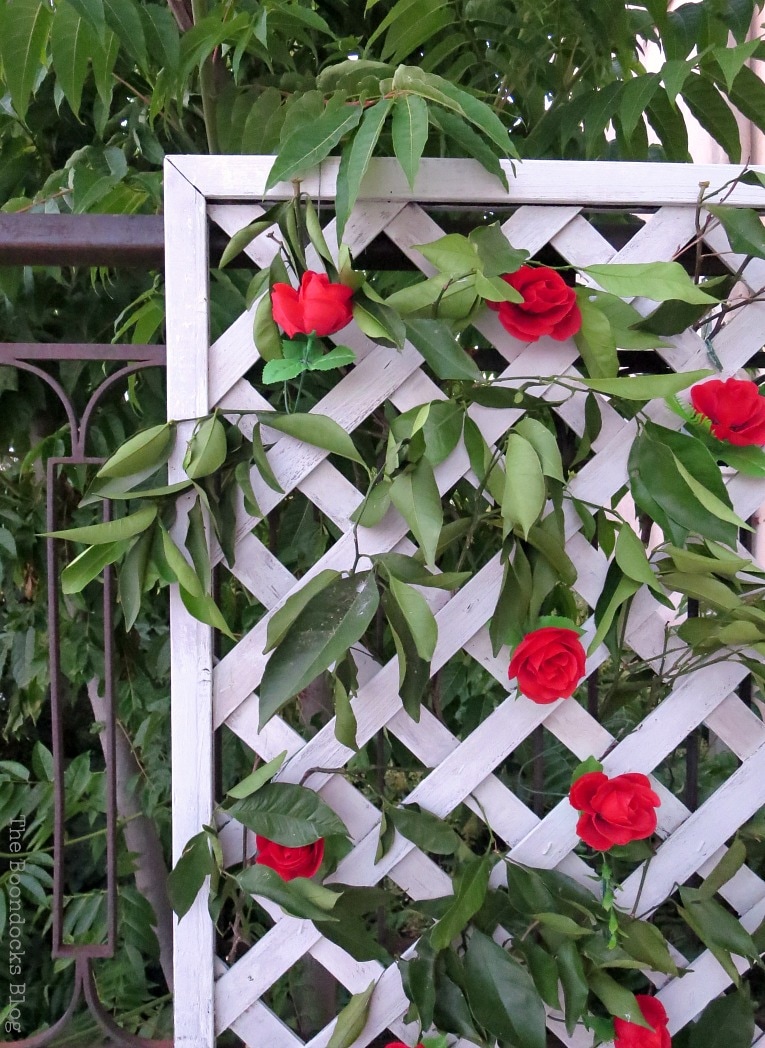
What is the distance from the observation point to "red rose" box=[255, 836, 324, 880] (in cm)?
66

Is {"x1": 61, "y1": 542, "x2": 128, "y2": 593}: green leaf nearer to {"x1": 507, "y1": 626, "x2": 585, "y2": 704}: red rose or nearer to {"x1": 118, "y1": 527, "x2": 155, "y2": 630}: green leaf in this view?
{"x1": 118, "y1": 527, "x2": 155, "y2": 630}: green leaf

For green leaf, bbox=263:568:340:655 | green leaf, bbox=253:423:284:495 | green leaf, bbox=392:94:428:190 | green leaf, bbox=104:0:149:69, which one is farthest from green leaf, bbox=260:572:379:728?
green leaf, bbox=104:0:149:69

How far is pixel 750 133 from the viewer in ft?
6.81

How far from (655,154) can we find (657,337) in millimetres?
540

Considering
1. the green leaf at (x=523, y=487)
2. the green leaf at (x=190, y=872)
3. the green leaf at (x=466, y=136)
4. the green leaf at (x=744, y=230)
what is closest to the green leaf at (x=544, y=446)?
the green leaf at (x=523, y=487)

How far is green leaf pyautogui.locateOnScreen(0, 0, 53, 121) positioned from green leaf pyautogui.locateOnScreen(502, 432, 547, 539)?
0.60 metres

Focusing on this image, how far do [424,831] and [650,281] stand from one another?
0.53m

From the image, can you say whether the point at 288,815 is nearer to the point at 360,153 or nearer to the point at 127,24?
the point at 360,153

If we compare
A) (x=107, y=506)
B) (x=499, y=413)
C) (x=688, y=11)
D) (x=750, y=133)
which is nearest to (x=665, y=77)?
(x=688, y=11)

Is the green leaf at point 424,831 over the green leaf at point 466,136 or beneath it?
beneath

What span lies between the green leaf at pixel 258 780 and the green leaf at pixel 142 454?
281mm

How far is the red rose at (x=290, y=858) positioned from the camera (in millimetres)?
662

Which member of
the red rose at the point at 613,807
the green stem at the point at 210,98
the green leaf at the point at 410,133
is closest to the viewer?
the green leaf at the point at 410,133

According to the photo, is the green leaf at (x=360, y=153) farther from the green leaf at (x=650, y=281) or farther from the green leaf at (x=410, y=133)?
the green leaf at (x=650, y=281)
